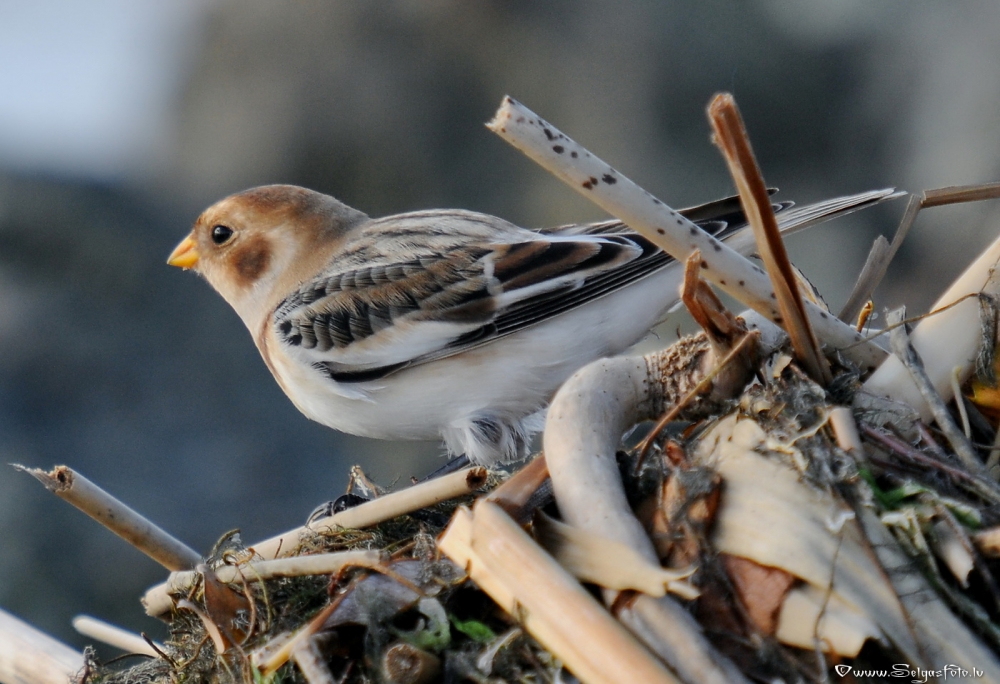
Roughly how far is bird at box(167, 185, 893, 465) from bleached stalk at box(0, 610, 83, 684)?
93 centimetres

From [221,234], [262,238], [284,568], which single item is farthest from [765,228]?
[221,234]

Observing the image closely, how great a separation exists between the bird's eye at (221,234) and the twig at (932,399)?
243 cm

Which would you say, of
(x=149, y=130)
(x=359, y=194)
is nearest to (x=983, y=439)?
(x=359, y=194)

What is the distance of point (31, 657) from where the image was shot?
7.22ft

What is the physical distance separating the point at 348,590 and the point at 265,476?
4051mm

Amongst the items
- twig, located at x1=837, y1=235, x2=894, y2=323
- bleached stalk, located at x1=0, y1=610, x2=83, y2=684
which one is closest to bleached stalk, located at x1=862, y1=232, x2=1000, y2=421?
twig, located at x1=837, y1=235, x2=894, y2=323

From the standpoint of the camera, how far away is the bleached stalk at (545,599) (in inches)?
46.4

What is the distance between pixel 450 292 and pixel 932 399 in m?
1.46

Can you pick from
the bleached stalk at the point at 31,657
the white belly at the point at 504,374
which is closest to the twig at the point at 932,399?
the white belly at the point at 504,374

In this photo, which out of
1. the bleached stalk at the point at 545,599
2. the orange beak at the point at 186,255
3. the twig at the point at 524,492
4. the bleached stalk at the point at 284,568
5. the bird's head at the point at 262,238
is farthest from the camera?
the orange beak at the point at 186,255

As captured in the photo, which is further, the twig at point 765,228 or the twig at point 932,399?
the twig at point 932,399

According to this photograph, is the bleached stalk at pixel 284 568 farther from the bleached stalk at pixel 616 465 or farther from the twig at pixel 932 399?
the twig at pixel 932 399

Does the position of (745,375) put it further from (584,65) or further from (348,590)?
(584,65)

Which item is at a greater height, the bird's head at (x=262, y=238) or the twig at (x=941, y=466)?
the bird's head at (x=262, y=238)
